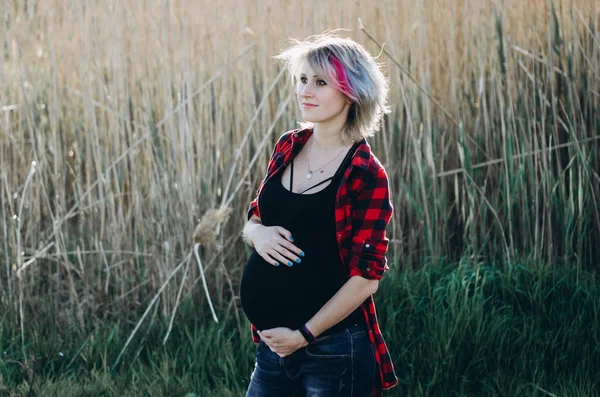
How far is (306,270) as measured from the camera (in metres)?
1.87

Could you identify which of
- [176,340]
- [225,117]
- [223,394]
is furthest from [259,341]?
[225,117]

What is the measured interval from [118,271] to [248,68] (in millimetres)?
1104

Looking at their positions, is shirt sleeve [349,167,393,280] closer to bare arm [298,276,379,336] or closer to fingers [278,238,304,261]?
bare arm [298,276,379,336]

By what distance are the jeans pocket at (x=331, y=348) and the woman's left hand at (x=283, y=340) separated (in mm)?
38

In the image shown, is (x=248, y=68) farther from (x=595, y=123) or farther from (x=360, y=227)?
(x=360, y=227)

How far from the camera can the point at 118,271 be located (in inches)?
142

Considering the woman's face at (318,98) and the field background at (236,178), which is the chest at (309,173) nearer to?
the woman's face at (318,98)

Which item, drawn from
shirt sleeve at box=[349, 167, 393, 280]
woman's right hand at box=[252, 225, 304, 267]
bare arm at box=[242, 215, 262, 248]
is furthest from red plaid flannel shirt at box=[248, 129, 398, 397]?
bare arm at box=[242, 215, 262, 248]

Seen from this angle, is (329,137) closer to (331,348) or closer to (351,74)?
(351,74)

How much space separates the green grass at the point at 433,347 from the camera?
2924mm

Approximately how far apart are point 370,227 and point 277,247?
0.74ft

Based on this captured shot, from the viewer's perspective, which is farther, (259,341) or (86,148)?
(86,148)

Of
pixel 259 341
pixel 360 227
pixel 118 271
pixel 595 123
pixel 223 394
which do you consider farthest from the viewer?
pixel 118 271

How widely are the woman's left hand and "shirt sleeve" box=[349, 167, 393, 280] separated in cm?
19
